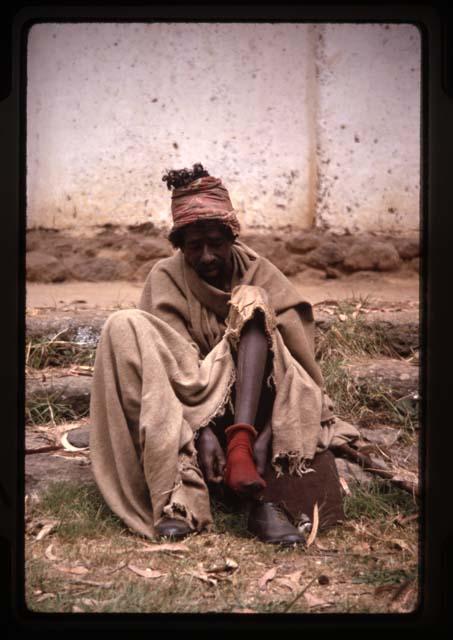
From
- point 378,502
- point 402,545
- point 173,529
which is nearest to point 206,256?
point 173,529

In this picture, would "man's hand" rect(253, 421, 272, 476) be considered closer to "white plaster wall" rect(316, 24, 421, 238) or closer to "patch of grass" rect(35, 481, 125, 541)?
"patch of grass" rect(35, 481, 125, 541)

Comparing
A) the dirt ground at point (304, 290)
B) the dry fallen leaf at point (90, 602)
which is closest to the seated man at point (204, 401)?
the dry fallen leaf at point (90, 602)

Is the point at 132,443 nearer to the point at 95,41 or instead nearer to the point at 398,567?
the point at 398,567

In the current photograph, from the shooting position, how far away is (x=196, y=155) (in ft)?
16.1

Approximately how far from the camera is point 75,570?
2.42 meters

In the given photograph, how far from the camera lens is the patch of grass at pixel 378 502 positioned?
9.33ft

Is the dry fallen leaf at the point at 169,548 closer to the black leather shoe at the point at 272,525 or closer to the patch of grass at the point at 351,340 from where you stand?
the black leather shoe at the point at 272,525

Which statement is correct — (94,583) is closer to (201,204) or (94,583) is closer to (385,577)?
(385,577)

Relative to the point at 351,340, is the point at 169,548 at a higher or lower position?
lower

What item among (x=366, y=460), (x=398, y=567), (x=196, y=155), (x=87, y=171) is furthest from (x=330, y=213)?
(x=398, y=567)

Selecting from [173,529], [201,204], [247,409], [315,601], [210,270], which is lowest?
[315,601]

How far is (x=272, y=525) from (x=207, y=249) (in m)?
0.94

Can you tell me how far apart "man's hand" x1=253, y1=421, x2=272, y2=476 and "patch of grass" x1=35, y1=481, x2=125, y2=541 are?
0.47m

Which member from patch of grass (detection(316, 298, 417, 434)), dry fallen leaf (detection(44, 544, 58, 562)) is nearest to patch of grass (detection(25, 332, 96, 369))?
patch of grass (detection(316, 298, 417, 434))
